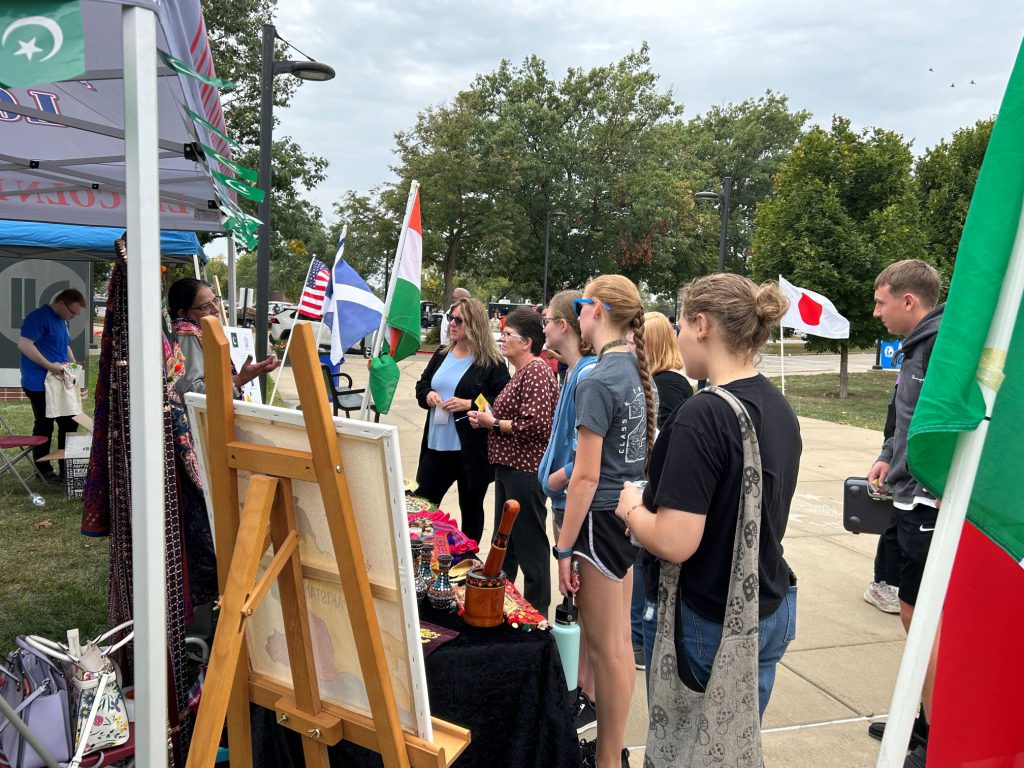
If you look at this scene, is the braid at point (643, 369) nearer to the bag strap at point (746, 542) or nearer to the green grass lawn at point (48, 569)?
the bag strap at point (746, 542)

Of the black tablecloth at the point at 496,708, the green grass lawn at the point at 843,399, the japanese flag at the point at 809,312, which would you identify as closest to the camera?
the black tablecloth at the point at 496,708

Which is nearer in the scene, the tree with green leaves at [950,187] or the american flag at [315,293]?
the american flag at [315,293]

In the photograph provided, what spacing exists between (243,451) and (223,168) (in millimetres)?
1740

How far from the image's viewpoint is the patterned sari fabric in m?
2.54

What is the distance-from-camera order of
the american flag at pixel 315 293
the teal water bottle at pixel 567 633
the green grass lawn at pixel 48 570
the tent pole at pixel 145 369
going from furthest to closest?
the american flag at pixel 315 293 → the green grass lawn at pixel 48 570 → the teal water bottle at pixel 567 633 → the tent pole at pixel 145 369

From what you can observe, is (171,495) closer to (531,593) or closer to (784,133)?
(531,593)

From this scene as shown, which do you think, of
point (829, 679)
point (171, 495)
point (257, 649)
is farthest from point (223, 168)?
point (829, 679)

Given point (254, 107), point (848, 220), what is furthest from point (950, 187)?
point (254, 107)

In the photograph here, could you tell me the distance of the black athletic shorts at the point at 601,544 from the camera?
280 cm

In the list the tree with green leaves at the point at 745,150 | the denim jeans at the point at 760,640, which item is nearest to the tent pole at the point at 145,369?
the denim jeans at the point at 760,640

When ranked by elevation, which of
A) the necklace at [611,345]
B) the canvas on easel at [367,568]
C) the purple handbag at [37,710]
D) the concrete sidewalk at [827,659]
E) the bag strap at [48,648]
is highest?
the necklace at [611,345]

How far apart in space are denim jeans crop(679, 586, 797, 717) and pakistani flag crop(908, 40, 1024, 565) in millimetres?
916

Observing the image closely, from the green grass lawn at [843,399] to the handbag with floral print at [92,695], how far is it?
11.4m

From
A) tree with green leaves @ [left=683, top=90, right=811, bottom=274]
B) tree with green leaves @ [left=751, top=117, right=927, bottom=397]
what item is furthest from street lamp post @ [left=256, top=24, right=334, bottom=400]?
tree with green leaves @ [left=683, top=90, right=811, bottom=274]
